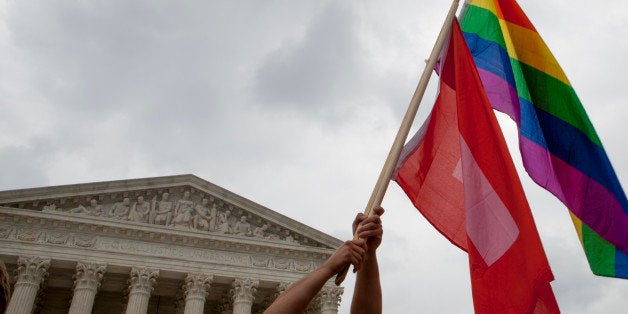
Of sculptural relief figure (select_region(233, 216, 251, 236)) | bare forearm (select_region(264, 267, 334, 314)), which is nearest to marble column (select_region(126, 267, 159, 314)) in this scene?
sculptural relief figure (select_region(233, 216, 251, 236))

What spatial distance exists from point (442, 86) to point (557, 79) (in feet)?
4.27

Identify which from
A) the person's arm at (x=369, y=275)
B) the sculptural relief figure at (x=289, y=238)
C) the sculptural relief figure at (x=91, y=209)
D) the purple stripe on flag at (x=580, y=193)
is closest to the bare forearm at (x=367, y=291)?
the person's arm at (x=369, y=275)

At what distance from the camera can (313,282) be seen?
2.63 m

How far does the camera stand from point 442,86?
6.26 meters

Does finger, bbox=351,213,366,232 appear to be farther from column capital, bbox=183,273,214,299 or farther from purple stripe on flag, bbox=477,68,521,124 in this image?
column capital, bbox=183,273,214,299

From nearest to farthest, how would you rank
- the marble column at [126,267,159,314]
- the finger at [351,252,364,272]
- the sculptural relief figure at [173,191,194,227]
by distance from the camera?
the finger at [351,252,364,272] < the marble column at [126,267,159,314] < the sculptural relief figure at [173,191,194,227]

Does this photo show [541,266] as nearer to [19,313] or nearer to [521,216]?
[521,216]

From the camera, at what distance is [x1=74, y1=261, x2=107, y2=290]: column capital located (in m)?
21.2

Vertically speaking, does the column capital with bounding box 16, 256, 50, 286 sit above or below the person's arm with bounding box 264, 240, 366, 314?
above

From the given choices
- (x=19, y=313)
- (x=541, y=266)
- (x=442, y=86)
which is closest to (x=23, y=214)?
(x=19, y=313)

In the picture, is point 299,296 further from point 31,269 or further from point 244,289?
point 31,269

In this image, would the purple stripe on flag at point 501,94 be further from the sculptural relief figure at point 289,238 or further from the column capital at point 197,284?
the sculptural relief figure at point 289,238

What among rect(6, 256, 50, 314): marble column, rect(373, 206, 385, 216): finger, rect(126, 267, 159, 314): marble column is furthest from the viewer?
rect(126, 267, 159, 314): marble column

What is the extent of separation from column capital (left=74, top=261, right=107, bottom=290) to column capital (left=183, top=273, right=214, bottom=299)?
319 centimetres
